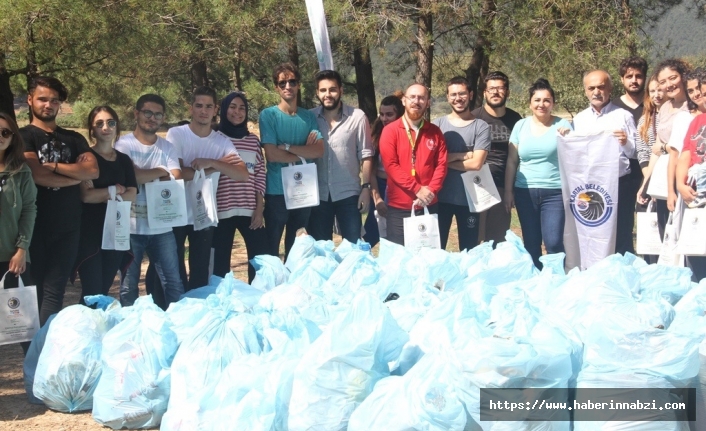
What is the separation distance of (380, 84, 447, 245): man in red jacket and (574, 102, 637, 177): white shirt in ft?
3.22

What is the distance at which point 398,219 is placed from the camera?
577 cm

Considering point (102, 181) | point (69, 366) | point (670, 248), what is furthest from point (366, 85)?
point (69, 366)

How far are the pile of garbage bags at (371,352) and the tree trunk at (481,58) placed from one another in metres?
5.58

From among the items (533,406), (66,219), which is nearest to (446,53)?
(66,219)

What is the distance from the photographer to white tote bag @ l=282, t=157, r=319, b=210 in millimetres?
5645

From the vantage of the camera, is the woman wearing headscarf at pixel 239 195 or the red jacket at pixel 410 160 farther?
the red jacket at pixel 410 160

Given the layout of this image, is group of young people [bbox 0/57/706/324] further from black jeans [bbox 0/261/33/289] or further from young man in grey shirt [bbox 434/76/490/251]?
black jeans [bbox 0/261/33/289]

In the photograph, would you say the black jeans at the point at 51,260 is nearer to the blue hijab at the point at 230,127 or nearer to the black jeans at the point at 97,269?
the black jeans at the point at 97,269

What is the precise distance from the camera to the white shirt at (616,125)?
5.61m

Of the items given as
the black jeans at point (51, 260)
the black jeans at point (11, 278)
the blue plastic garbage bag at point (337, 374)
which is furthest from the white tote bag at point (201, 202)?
the blue plastic garbage bag at point (337, 374)

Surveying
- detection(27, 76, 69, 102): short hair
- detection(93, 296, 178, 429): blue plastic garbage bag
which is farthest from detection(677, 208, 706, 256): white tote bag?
detection(27, 76, 69, 102): short hair

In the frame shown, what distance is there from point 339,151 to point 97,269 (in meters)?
1.88

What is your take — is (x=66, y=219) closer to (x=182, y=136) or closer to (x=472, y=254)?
(x=182, y=136)

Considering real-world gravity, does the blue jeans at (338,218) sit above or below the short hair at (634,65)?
below
